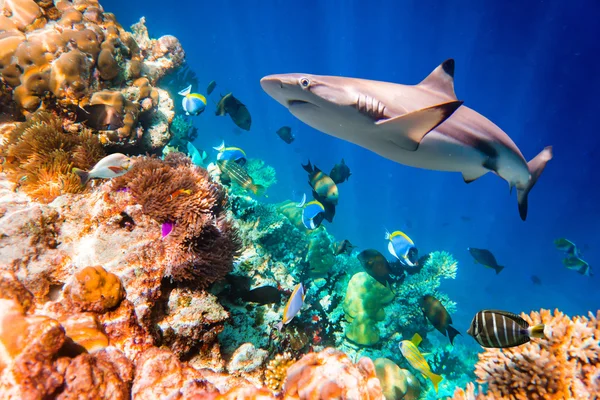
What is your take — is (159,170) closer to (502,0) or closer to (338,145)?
(502,0)

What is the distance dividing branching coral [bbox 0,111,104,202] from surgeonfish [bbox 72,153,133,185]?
2.24 feet

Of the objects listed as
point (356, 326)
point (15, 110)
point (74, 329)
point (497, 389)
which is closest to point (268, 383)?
point (74, 329)

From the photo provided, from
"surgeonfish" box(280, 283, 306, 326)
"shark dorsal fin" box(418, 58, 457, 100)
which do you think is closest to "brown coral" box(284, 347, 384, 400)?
"surgeonfish" box(280, 283, 306, 326)

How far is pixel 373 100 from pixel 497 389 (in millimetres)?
3393

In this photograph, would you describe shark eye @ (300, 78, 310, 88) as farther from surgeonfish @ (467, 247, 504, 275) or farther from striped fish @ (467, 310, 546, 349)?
surgeonfish @ (467, 247, 504, 275)

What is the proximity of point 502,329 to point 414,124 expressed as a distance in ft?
6.40

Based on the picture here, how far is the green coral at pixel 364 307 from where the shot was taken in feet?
23.3

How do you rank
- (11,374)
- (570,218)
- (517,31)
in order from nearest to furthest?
(11,374), (517,31), (570,218)

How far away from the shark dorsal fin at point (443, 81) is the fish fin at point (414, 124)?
1149 mm

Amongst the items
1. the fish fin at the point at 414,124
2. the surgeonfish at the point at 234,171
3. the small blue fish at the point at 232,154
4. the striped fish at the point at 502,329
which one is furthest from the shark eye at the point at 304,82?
the small blue fish at the point at 232,154

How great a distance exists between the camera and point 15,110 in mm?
5008

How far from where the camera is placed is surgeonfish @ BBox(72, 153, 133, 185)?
9.66ft

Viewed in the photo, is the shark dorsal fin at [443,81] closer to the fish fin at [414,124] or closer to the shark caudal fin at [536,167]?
the fish fin at [414,124]

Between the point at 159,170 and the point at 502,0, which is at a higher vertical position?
the point at 502,0
